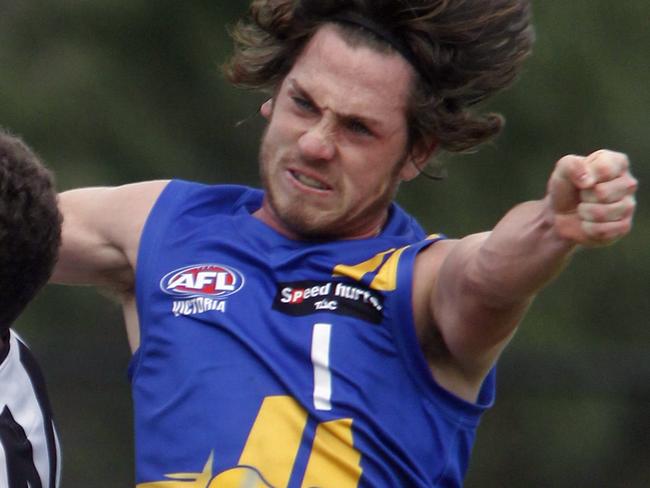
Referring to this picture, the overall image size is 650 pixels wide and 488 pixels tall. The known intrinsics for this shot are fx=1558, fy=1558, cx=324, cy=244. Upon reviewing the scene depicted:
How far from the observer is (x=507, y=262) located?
262cm

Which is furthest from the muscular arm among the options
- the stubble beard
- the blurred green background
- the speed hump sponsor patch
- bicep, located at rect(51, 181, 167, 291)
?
the blurred green background

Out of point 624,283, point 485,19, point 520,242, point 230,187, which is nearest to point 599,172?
point 520,242

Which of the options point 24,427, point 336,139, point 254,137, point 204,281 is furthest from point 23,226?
point 254,137

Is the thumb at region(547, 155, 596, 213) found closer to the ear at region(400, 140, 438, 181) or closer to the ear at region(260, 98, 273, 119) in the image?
the ear at region(400, 140, 438, 181)

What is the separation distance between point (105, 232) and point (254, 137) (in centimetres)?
440

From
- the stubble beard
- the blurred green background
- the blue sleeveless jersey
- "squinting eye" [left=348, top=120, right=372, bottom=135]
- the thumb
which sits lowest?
the blurred green background

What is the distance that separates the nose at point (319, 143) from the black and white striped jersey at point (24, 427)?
0.67m

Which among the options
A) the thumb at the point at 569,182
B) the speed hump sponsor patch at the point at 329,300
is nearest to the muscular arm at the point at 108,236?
the speed hump sponsor patch at the point at 329,300

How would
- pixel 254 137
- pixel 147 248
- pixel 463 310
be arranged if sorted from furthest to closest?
1. pixel 254 137
2. pixel 147 248
3. pixel 463 310

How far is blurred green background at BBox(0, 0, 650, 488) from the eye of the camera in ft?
24.2

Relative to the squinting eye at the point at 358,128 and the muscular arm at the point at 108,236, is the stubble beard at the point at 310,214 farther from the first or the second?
the muscular arm at the point at 108,236

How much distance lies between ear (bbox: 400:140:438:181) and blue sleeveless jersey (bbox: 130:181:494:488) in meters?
0.17

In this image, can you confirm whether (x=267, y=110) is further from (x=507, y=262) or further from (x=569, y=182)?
(x=569, y=182)

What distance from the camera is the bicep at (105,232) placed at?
10.6 ft
